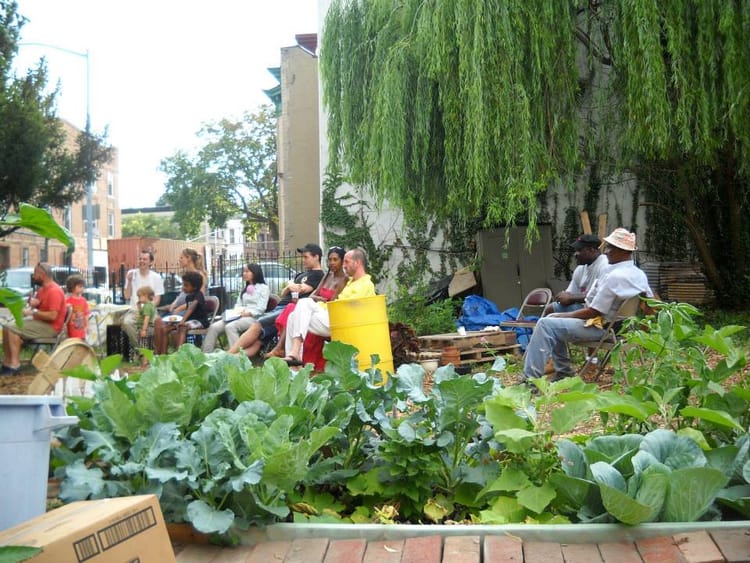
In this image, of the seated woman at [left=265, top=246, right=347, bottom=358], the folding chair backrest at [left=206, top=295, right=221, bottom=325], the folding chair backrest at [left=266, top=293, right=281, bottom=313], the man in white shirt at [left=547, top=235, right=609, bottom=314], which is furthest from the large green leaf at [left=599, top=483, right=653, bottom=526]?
the folding chair backrest at [left=206, top=295, right=221, bottom=325]

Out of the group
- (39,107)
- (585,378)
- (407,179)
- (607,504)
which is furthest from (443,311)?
(39,107)

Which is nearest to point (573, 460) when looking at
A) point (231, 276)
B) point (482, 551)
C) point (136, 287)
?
point (482, 551)

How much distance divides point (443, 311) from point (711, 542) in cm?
959

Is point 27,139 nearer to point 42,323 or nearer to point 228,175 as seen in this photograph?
point 42,323

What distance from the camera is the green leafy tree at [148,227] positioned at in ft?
292

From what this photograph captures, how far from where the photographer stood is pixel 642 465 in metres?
3.03

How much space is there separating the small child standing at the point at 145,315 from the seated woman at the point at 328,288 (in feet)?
9.28

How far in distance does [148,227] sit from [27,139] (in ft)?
244

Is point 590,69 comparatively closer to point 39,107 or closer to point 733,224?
point 733,224

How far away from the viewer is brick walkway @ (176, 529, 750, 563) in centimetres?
276

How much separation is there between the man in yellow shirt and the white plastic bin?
5.67m

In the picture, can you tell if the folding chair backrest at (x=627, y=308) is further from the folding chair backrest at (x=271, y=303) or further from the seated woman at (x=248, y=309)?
the folding chair backrest at (x=271, y=303)

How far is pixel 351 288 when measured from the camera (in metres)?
8.44

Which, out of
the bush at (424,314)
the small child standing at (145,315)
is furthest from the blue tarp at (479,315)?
the small child standing at (145,315)
